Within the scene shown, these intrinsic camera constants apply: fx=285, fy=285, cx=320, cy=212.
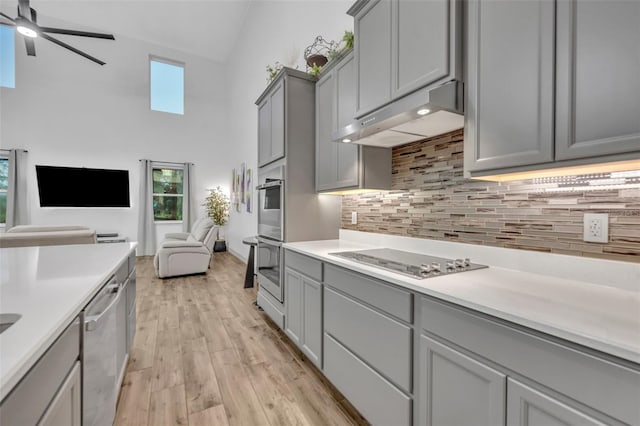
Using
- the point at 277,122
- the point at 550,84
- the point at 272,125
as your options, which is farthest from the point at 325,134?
the point at 550,84

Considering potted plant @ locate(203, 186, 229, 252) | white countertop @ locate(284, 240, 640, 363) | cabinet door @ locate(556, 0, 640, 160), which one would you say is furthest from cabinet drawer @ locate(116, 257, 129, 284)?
potted plant @ locate(203, 186, 229, 252)

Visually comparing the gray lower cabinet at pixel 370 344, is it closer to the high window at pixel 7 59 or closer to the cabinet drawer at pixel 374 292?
→ the cabinet drawer at pixel 374 292

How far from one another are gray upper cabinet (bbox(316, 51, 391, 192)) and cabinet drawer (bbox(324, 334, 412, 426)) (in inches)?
45.7

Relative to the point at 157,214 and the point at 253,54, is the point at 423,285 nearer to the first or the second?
the point at 253,54

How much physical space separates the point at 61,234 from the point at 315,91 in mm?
2903

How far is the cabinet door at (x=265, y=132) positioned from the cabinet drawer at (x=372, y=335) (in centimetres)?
177

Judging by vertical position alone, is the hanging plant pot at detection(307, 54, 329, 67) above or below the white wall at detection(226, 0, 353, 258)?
below

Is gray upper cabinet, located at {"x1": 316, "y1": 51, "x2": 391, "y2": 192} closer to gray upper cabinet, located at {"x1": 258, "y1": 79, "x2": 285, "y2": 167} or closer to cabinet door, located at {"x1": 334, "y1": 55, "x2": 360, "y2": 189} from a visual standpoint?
cabinet door, located at {"x1": 334, "y1": 55, "x2": 360, "y2": 189}

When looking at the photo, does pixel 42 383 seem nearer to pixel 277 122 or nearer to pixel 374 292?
pixel 374 292

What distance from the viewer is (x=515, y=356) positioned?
2.95ft

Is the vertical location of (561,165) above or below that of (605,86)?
below

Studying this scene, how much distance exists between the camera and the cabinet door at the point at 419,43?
1.39 meters

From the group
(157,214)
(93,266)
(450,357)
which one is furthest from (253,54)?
(450,357)

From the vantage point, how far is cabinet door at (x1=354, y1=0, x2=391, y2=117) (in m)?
1.71
